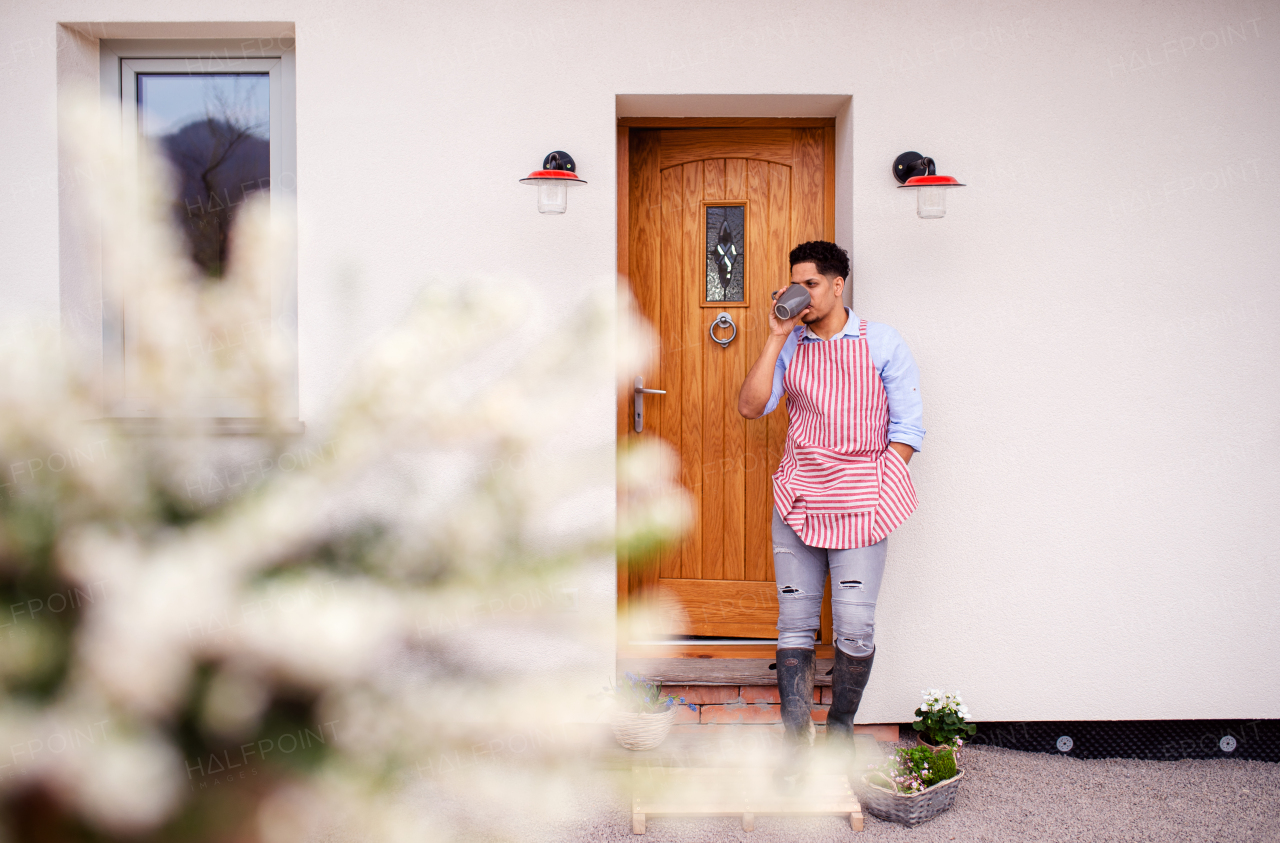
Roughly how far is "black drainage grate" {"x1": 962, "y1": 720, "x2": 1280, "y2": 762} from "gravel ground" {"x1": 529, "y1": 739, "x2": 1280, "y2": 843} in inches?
1.3

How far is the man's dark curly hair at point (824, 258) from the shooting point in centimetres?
246

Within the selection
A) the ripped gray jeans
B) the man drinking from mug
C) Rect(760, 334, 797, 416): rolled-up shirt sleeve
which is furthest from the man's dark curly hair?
the ripped gray jeans

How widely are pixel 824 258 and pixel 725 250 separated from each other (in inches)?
27.6

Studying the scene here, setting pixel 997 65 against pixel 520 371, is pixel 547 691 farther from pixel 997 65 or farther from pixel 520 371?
pixel 997 65

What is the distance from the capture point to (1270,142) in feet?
9.17

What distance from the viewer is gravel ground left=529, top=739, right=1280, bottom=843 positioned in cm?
239

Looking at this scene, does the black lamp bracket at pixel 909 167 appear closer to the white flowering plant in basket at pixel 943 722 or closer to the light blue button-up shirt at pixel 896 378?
the light blue button-up shirt at pixel 896 378

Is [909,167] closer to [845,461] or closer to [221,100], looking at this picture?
[845,461]

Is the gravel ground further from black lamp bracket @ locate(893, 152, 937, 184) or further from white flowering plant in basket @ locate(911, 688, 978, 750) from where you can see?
black lamp bracket @ locate(893, 152, 937, 184)

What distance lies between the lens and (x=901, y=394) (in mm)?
2482

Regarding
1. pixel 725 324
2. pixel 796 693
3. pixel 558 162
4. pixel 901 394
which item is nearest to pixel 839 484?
pixel 901 394

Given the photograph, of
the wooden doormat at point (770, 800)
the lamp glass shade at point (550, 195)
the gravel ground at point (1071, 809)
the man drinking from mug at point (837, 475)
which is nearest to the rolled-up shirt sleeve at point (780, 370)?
the man drinking from mug at point (837, 475)

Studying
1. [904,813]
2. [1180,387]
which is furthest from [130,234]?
[1180,387]

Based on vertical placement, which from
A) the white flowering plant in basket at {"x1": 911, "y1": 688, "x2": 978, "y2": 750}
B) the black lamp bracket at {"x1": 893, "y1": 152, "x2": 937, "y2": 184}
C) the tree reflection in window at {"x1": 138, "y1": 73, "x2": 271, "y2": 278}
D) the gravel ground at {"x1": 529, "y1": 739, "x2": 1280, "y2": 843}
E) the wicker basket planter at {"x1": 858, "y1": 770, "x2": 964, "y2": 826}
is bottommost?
the gravel ground at {"x1": 529, "y1": 739, "x2": 1280, "y2": 843}
